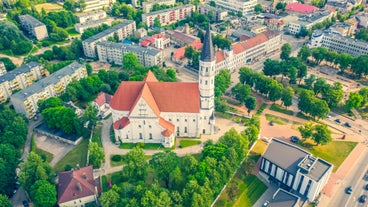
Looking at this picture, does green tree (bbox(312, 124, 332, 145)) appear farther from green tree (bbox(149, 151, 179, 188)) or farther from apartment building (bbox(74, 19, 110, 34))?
apartment building (bbox(74, 19, 110, 34))

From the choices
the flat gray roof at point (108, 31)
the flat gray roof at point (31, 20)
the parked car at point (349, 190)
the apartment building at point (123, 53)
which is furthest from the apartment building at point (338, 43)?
the flat gray roof at point (31, 20)

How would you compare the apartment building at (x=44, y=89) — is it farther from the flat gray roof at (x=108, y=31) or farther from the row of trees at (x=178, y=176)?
the row of trees at (x=178, y=176)

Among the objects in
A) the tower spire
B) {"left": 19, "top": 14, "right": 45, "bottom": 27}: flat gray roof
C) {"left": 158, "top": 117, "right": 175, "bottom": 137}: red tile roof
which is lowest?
{"left": 158, "top": 117, "right": 175, "bottom": 137}: red tile roof

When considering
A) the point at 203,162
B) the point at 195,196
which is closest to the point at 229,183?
the point at 203,162

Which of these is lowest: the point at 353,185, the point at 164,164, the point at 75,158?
the point at 353,185

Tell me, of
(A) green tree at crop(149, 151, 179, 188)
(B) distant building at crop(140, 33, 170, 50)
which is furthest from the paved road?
(B) distant building at crop(140, 33, 170, 50)

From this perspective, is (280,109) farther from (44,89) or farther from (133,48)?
(44,89)

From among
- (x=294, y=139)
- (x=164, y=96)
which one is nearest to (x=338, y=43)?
(x=294, y=139)
